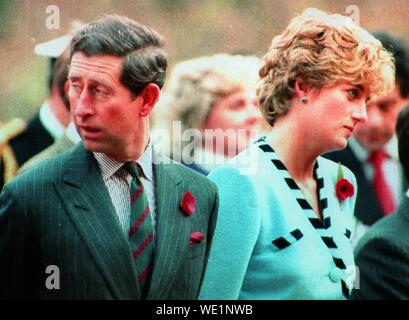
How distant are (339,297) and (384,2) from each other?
1178 millimetres

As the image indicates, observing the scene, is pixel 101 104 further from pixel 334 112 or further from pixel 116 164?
pixel 334 112

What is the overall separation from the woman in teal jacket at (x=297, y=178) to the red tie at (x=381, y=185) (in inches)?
25.5

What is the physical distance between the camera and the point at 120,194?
2631 millimetres

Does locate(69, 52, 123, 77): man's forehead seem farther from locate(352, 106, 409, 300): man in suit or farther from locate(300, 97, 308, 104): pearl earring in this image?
locate(352, 106, 409, 300): man in suit

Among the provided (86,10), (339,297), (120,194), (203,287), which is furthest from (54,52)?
(339,297)

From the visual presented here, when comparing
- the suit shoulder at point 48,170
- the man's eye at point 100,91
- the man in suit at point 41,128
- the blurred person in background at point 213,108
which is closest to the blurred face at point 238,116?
the blurred person in background at point 213,108

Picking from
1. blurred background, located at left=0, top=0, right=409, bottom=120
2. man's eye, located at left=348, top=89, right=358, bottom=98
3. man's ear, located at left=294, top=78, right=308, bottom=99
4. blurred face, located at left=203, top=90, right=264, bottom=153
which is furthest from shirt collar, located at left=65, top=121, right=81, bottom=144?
man's eye, located at left=348, top=89, right=358, bottom=98

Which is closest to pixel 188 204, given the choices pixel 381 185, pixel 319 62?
pixel 319 62

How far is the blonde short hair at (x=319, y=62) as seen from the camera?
8.96 ft

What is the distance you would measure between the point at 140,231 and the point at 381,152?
4.36ft

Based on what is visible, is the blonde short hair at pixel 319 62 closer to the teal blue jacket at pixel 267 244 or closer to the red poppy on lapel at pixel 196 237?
the teal blue jacket at pixel 267 244

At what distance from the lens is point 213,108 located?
316 cm

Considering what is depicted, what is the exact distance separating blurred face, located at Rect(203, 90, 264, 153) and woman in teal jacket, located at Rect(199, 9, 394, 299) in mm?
275
